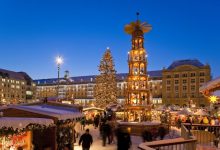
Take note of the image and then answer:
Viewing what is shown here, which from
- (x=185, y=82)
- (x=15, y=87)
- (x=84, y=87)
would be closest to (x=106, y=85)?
(x=185, y=82)

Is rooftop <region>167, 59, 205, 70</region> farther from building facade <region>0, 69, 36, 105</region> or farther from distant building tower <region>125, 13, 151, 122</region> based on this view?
distant building tower <region>125, 13, 151, 122</region>

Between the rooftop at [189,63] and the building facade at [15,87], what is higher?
the rooftop at [189,63]

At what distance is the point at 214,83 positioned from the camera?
33.8 ft

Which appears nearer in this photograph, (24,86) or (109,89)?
(109,89)

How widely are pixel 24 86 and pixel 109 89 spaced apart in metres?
89.0

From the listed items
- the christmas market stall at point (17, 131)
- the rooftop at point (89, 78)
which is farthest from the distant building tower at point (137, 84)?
the rooftop at point (89, 78)

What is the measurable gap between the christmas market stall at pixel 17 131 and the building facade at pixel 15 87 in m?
108

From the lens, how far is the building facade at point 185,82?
107812 millimetres

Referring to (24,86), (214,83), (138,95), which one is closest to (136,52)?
(138,95)

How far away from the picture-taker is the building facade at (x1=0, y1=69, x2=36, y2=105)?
412ft

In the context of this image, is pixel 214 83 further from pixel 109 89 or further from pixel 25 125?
pixel 109 89

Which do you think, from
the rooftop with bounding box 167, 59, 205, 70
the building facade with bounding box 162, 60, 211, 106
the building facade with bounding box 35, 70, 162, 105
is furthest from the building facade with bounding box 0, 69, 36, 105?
the rooftop with bounding box 167, 59, 205, 70

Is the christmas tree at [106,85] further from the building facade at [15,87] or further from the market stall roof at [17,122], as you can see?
the building facade at [15,87]

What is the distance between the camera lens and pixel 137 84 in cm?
3828
